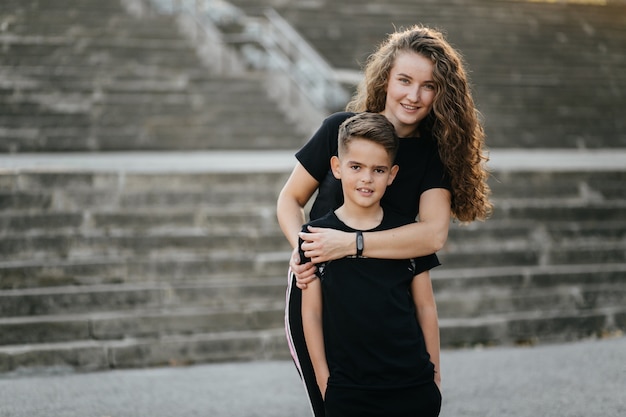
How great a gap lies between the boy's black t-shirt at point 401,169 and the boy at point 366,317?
0.40 feet

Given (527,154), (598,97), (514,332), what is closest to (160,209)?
(514,332)

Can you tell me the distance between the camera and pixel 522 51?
1731 centimetres

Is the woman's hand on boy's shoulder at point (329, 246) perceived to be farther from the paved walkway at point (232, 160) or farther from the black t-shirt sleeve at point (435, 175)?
the paved walkway at point (232, 160)

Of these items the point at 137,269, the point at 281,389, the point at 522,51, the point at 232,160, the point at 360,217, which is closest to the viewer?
the point at 360,217

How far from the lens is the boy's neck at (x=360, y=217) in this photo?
2.96 m

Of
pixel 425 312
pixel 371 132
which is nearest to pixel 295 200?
pixel 371 132

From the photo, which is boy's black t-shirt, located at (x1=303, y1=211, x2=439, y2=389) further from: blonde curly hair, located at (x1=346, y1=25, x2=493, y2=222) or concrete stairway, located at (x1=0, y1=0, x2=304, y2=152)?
concrete stairway, located at (x1=0, y1=0, x2=304, y2=152)

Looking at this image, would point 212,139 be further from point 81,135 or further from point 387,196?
point 387,196

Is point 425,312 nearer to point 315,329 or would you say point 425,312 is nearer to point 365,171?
point 315,329

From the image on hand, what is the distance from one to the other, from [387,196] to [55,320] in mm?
4043

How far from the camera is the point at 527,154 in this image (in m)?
12.6

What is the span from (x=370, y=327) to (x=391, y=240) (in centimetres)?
31

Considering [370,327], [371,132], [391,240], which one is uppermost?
[371,132]

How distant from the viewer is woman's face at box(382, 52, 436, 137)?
A: 3016 millimetres
